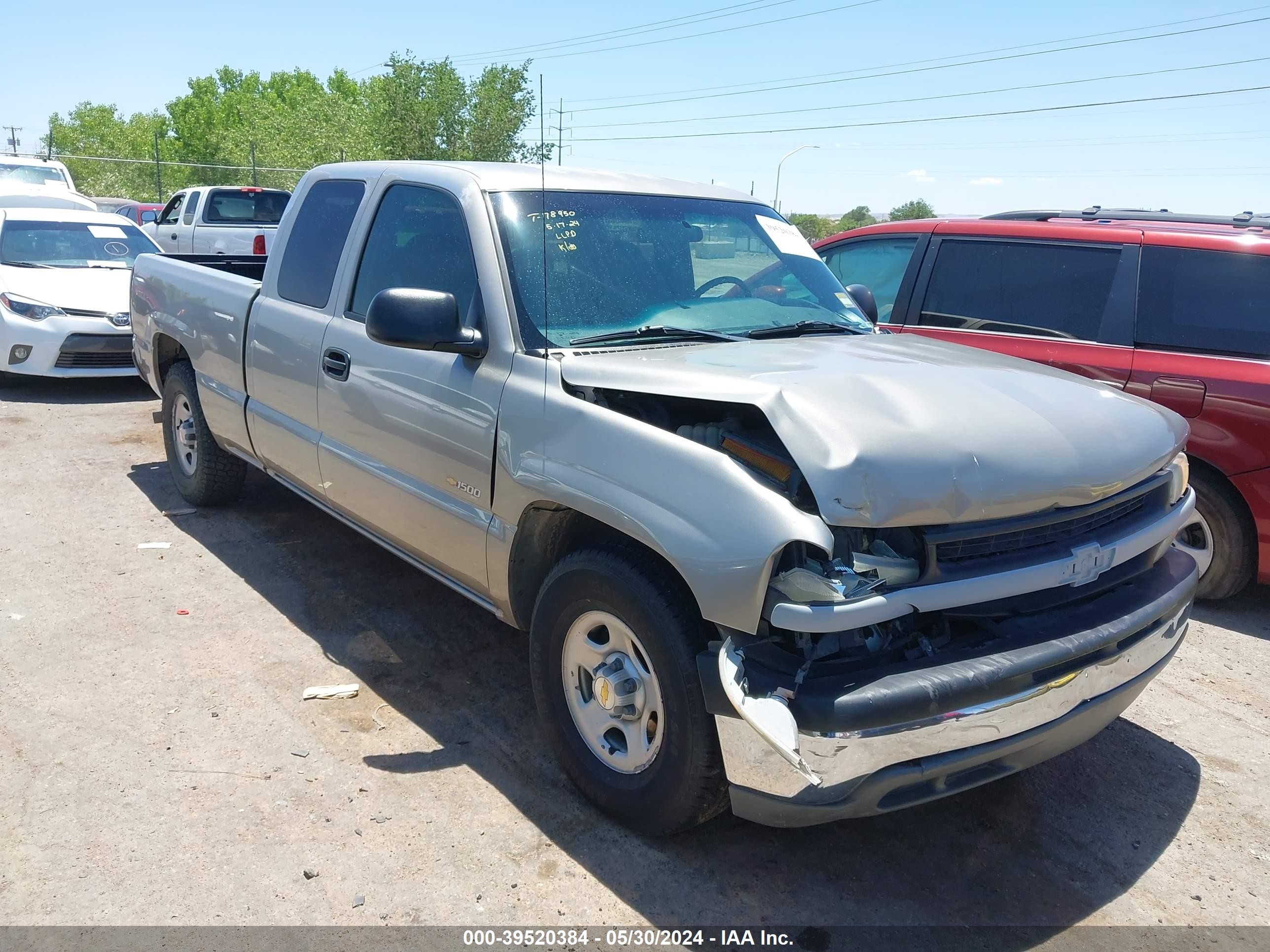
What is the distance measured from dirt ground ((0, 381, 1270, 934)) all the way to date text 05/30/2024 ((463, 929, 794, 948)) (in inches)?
1.7

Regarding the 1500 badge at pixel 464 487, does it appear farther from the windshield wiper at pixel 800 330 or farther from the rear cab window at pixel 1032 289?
the rear cab window at pixel 1032 289

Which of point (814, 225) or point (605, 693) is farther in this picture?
point (814, 225)

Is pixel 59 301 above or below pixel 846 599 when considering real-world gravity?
above

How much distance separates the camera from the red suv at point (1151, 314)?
16.0 feet

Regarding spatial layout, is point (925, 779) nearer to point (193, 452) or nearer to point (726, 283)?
point (726, 283)

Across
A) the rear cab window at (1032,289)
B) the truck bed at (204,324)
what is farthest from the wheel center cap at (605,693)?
the rear cab window at (1032,289)

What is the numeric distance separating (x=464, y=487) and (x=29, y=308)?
7627 mm

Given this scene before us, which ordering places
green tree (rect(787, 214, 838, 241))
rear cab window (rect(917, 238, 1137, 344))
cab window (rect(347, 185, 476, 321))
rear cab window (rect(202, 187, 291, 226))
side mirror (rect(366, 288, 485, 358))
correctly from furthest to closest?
green tree (rect(787, 214, 838, 241)) → rear cab window (rect(202, 187, 291, 226)) → rear cab window (rect(917, 238, 1137, 344)) → cab window (rect(347, 185, 476, 321)) → side mirror (rect(366, 288, 485, 358))

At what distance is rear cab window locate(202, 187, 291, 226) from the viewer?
1656 cm

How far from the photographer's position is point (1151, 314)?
5246 millimetres

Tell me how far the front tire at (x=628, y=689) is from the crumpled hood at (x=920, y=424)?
0.55 metres

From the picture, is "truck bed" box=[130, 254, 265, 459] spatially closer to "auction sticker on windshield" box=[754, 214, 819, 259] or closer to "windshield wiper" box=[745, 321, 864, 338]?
"auction sticker on windshield" box=[754, 214, 819, 259]

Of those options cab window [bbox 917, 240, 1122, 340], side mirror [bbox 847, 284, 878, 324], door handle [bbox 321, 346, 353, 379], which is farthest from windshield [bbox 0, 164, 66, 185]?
side mirror [bbox 847, 284, 878, 324]

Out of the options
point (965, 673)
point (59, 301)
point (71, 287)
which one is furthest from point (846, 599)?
point (71, 287)
